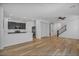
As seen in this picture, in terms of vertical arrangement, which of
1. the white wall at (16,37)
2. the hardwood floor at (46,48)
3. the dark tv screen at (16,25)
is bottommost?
the hardwood floor at (46,48)

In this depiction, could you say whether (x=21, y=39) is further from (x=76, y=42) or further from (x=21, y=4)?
(x=76, y=42)

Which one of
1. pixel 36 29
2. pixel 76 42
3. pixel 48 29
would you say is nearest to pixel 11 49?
pixel 36 29

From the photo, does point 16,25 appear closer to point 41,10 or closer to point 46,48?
point 41,10

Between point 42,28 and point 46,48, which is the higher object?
point 42,28

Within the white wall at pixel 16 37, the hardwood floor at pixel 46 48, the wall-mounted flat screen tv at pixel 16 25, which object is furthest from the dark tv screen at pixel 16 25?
the hardwood floor at pixel 46 48

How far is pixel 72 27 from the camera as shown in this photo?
457 cm

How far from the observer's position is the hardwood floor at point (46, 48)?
14.8 ft

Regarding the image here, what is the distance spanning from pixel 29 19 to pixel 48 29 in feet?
2.35

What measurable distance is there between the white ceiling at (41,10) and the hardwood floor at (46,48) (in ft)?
2.60

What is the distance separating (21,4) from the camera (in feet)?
14.6

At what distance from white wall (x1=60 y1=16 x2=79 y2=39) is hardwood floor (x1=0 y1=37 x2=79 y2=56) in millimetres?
160

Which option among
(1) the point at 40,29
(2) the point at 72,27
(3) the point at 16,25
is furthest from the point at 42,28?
(2) the point at 72,27

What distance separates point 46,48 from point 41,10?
1.24 metres

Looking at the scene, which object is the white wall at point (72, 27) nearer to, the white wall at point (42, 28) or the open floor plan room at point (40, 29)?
the open floor plan room at point (40, 29)
